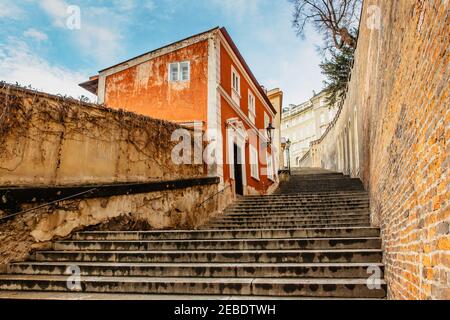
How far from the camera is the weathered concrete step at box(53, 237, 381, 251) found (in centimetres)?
550

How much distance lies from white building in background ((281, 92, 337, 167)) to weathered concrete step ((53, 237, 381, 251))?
44.4m

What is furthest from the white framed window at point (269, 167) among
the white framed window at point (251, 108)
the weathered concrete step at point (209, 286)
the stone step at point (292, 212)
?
the weathered concrete step at point (209, 286)

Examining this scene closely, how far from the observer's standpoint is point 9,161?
20.0ft

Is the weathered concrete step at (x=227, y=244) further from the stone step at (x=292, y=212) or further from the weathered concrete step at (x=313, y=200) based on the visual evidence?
the weathered concrete step at (x=313, y=200)

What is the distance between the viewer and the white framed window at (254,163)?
1664 cm

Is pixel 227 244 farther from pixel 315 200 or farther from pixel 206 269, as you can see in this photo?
pixel 315 200

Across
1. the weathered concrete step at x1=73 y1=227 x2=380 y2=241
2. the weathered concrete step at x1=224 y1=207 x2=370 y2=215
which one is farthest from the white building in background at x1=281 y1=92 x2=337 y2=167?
the weathered concrete step at x1=73 y1=227 x2=380 y2=241

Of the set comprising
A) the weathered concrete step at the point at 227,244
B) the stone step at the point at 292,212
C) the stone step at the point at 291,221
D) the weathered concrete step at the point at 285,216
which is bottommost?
the weathered concrete step at the point at 227,244

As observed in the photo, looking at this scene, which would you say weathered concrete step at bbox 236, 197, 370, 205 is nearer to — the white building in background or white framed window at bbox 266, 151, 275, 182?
white framed window at bbox 266, 151, 275, 182

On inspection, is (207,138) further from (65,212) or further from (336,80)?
(336,80)

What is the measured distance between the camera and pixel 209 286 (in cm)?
447

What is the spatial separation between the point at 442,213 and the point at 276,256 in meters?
3.43

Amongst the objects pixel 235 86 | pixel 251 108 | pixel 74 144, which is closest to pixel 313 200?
pixel 235 86
